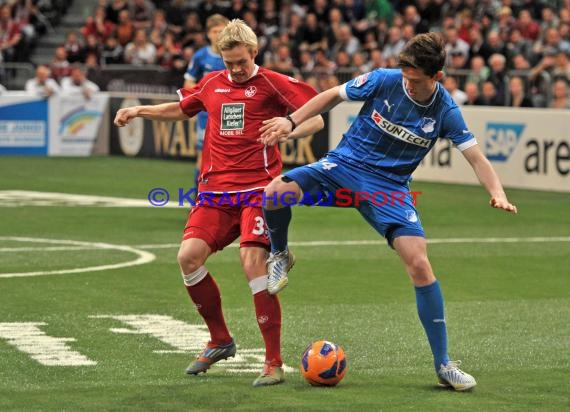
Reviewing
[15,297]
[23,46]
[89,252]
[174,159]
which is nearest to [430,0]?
[174,159]

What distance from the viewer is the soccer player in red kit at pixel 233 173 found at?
28.2ft

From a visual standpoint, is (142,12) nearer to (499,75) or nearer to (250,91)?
A: (499,75)

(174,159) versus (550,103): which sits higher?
(550,103)

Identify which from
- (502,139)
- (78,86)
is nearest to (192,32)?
(78,86)

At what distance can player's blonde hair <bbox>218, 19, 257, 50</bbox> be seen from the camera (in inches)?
334

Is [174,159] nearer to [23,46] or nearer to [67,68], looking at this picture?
[67,68]

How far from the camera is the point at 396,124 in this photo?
325 inches

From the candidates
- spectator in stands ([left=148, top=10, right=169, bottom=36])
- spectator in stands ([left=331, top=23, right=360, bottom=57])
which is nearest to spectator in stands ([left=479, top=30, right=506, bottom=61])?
spectator in stands ([left=331, top=23, right=360, bottom=57])

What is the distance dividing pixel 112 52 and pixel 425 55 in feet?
88.2

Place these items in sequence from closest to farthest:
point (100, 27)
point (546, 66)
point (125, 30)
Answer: point (546, 66), point (125, 30), point (100, 27)

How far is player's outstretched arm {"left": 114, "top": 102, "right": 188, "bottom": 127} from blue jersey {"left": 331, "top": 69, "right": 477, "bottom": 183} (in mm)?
1350

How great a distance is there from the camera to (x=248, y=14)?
106 ft

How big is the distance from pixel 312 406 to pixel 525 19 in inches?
806

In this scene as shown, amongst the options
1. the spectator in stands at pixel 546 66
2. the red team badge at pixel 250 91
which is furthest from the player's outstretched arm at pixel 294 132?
the spectator in stands at pixel 546 66
